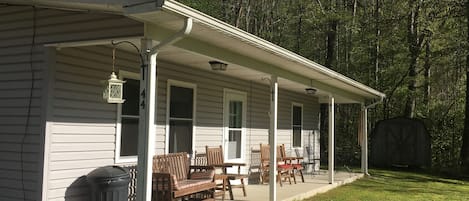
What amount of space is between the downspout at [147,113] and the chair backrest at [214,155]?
11.8 ft

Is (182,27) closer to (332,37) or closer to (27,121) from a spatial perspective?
(27,121)

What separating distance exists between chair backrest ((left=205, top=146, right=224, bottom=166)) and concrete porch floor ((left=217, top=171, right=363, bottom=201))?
0.65 meters

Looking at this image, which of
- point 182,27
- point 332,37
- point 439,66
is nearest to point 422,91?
point 439,66

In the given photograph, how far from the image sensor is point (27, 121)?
205 inches

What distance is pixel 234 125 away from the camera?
31.1 ft

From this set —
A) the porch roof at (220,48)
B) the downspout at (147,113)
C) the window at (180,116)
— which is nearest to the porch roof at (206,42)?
the porch roof at (220,48)

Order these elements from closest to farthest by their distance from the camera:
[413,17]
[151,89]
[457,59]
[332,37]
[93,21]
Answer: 1. [151,89]
2. [93,21]
3. [457,59]
4. [413,17]
5. [332,37]

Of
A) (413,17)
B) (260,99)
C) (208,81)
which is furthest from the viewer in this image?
(413,17)

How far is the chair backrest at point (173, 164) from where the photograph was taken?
6.09 m

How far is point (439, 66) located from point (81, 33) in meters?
16.8

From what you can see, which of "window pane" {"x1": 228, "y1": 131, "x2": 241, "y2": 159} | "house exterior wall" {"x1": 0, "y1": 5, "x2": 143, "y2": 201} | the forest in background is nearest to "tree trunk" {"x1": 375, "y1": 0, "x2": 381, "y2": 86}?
the forest in background

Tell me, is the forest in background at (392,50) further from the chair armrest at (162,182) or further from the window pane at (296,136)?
the chair armrest at (162,182)

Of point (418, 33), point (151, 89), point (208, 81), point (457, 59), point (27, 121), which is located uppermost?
point (418, 33)

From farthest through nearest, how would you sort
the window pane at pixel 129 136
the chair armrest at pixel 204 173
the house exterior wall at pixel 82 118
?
the chair armrest at pixel 204 173
the window pane at pixel 129 136
the house exterior wall at pixel 82 118
